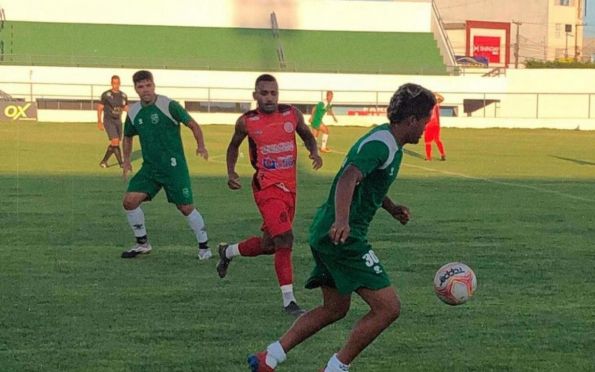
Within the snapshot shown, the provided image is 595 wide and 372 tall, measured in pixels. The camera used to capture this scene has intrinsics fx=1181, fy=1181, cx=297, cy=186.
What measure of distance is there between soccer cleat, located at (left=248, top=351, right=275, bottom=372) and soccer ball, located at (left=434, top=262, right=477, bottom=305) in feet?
4.06

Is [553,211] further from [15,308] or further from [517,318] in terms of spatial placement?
[15,308]

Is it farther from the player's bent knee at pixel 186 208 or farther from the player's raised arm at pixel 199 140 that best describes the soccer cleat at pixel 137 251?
the player's raised arm at pixel 199 140

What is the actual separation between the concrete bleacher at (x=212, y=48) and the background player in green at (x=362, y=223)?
51.4 metres

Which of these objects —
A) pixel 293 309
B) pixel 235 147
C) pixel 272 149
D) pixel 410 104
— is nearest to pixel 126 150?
pixel 235 147

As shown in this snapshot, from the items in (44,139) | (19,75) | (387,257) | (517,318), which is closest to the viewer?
(517,318)

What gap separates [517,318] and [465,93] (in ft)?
158

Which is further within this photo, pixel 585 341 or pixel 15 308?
pixel 15 308

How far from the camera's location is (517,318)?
341 inches

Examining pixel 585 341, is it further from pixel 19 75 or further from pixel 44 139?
pixel 19 75

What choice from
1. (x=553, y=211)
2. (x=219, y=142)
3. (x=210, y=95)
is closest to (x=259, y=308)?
(x=553, y=211)

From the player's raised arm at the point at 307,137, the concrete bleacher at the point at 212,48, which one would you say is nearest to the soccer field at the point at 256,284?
the player's raised arm at the point at 307,137

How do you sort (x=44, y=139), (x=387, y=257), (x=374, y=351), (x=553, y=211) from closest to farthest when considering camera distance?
(x=374, y=351), (x=387, y=257), (x=553, y=211), (x=44, y=139)

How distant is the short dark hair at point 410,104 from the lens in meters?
6.18

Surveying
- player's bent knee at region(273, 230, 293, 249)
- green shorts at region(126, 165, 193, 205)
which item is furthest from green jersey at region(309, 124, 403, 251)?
green shorts at region(126, 165, 193, 205)
